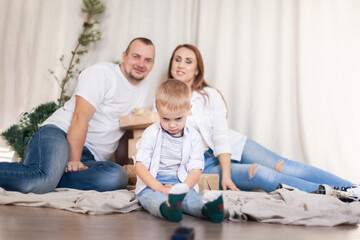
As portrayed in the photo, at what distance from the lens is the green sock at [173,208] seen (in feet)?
3.77

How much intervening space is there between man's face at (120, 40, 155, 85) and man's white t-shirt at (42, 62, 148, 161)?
0.15 ft

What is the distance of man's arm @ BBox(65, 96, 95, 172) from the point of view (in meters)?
1.82

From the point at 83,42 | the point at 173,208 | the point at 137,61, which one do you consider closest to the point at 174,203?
the point at 173,208

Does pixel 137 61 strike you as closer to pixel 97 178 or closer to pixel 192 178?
pixel 97 178

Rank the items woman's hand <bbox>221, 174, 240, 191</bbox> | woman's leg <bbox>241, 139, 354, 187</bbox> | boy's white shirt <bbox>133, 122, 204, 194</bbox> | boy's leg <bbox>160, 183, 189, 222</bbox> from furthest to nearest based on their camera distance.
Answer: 1. woman's leg <bbox>241, 139, 354, 187</bbox>
2. woman's hand <bbox>221, 174, 240, 191</bbox>
3. boy's white shirt <bbox>133, 122, 204, 194</bbox>
4. boy's leg <bbox>160, 183, 189, 222</bbox>

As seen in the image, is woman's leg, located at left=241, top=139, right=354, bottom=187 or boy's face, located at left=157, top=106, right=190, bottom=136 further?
woman's leg, located at left=241, top=139, right=354, bottom=187

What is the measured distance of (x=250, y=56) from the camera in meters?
Answer: 2.95

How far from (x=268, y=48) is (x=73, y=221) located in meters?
2.30

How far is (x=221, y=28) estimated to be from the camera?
296 cm

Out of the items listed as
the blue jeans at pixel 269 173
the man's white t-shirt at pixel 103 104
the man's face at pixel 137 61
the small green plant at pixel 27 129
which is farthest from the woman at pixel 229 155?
the small green plant at pixel 27 129

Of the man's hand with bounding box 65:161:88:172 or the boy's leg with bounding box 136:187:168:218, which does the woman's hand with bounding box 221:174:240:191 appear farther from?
the man's hand with bounding box 65:161:88:172

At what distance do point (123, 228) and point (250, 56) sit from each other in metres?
2.22

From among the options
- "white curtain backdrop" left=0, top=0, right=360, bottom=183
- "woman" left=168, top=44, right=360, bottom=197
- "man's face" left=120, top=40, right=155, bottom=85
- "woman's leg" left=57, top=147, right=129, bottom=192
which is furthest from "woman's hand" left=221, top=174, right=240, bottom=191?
"white curtain backdrop" left=0, top=0, right=360, bottom=183

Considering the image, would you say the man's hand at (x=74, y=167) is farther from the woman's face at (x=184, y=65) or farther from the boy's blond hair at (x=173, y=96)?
the woman's face at (x=184, y=65)
